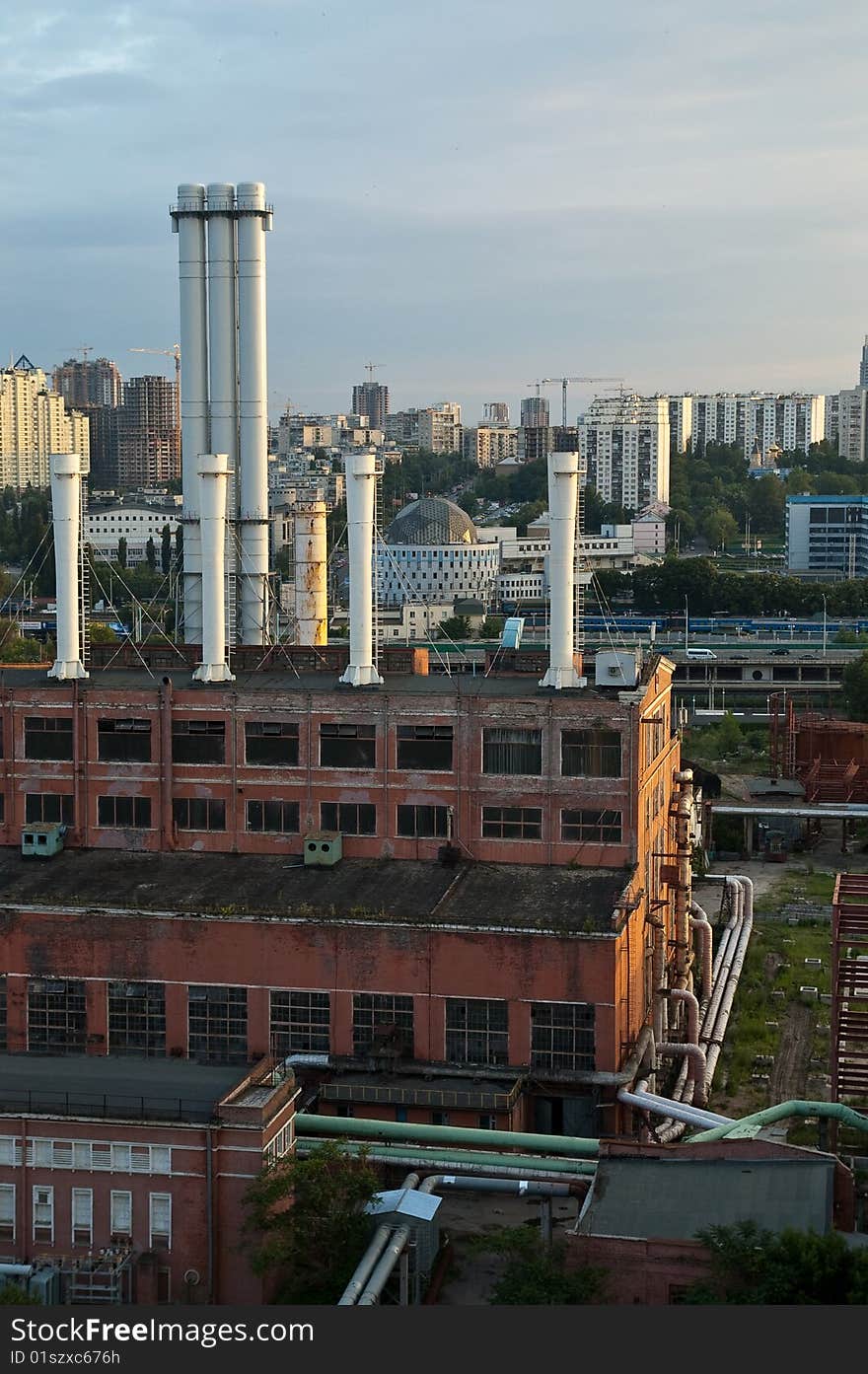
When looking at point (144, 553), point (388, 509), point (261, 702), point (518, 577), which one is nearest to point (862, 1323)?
point (261, 702)

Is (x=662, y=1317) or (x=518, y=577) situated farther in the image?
(x=518, y=577)

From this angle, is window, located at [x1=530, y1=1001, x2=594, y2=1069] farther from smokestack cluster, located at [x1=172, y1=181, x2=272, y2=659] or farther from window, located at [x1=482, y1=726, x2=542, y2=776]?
smokestack cluster, located at [x1=172, y1=181, x2=272, y2=659]

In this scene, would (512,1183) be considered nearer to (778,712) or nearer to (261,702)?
(261,702)

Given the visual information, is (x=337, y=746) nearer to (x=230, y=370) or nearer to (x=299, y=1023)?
(x=299, y=1023)

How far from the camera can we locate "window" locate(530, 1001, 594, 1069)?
32656 mm

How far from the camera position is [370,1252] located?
84.2 ft

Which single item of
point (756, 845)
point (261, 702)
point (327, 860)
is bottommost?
point (756, 845)

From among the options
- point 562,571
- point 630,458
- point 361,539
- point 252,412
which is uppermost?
point 630,458

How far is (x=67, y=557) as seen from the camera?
40.5m

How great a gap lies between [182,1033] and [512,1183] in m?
8.34

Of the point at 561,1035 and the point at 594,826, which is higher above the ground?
the point at 594,826

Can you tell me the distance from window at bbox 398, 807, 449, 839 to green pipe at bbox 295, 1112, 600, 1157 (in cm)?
817

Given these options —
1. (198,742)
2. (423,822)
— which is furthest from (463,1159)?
(198,742)

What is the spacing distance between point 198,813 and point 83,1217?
12477 millimetres
